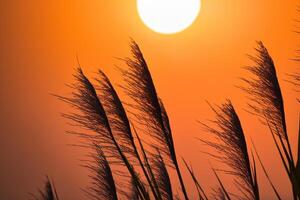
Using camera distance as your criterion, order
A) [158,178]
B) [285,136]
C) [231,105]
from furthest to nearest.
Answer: [158,178] < [231,105] < [285,136]

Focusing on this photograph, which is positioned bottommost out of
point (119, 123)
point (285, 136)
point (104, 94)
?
point (285, 136)

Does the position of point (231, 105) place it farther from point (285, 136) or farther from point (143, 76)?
point (143, 76)

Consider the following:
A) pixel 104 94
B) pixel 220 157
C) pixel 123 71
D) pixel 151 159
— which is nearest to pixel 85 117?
pixel 104 94

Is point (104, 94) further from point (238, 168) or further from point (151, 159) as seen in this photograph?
point (238, 168)

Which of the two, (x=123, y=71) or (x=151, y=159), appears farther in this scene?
(x=151, y=159)

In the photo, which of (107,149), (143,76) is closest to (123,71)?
(143,76)

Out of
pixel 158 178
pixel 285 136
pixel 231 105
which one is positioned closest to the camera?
pixel 285 136

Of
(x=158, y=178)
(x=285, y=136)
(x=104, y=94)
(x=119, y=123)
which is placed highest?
(x=104, y=94)

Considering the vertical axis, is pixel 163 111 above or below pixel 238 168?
above

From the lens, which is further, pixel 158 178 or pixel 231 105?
pixel 158 178
